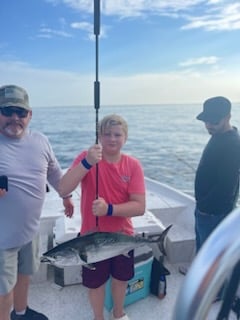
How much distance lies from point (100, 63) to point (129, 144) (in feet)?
35.0

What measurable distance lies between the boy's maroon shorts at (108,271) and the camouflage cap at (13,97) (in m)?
1.00

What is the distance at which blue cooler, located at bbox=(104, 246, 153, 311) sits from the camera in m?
2.33

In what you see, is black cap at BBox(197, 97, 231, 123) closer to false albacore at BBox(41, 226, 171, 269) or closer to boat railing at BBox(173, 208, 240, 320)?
false albacore at BBox(41, 226, 171, 269)

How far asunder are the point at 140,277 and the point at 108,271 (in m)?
0.52

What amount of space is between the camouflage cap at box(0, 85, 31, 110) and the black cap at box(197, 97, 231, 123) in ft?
4.12

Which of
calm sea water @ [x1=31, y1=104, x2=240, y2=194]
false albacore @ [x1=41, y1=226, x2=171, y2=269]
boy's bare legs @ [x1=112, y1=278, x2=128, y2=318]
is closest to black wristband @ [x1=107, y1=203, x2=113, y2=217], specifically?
false albacore @ [x1=41, y1=226, x2=171, y2=269]

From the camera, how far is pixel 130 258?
1.97 metres

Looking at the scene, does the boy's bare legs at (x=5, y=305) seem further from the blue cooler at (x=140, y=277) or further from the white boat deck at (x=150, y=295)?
the blue cooler at (x=140, y=277)

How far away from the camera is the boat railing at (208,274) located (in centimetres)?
56

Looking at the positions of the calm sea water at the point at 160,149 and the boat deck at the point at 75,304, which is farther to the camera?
the calm sea water at the point at 160,149

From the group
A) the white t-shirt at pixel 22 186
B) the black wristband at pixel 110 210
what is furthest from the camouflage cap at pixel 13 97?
the black wristband at pixel 110 210

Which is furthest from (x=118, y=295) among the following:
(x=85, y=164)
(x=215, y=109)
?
(x=215, y=109)

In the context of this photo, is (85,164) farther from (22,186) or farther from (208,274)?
(208,274)

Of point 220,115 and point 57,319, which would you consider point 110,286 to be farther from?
point 220,115
